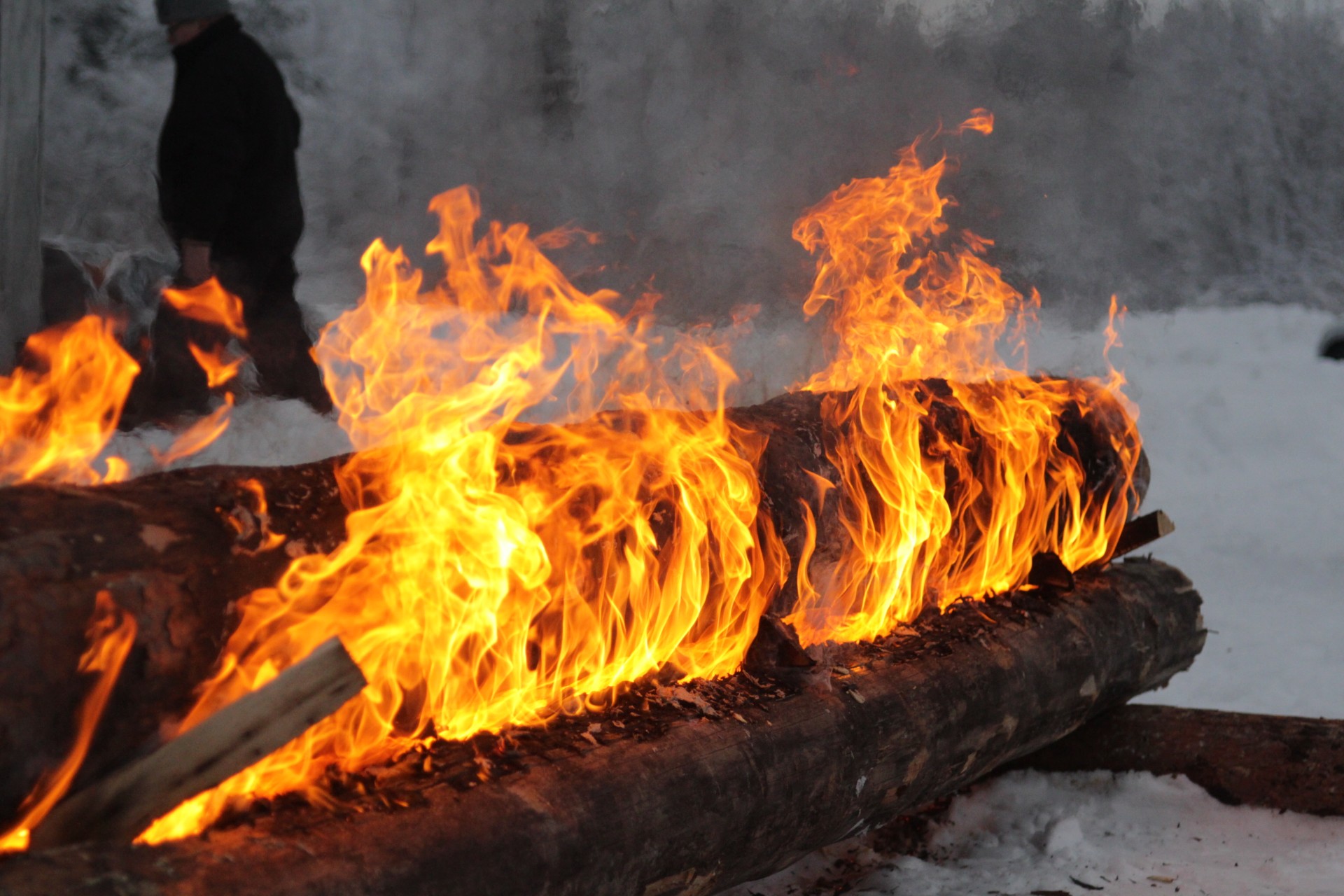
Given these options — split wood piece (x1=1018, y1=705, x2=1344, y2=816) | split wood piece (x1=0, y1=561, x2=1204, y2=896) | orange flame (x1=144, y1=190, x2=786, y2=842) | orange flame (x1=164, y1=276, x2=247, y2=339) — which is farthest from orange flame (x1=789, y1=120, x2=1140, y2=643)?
orange flame (x1=164, y1=276, x2=247, y2=339)

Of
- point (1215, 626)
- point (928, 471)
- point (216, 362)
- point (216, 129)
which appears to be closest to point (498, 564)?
point (928, 471)

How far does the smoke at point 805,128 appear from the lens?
33.2 feet

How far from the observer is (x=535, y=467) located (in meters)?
2.46

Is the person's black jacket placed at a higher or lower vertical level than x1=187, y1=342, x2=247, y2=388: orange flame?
higher

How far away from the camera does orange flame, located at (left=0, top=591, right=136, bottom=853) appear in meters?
1.68

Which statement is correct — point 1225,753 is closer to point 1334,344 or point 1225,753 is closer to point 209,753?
point 209,753

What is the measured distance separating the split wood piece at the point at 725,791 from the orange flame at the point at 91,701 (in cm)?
24

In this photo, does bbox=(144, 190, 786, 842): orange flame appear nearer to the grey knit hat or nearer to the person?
the person

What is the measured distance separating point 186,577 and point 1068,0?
12.3 meters

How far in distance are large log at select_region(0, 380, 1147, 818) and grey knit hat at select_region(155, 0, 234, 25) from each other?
138 inches

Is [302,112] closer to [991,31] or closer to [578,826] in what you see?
[991,31]

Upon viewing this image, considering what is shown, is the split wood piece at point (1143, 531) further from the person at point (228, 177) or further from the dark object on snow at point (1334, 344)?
the dark object on snow at point (1334, 344)

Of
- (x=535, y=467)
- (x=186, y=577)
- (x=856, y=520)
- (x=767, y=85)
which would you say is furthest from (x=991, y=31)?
(x=186, y=577)

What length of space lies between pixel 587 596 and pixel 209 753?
94cm
